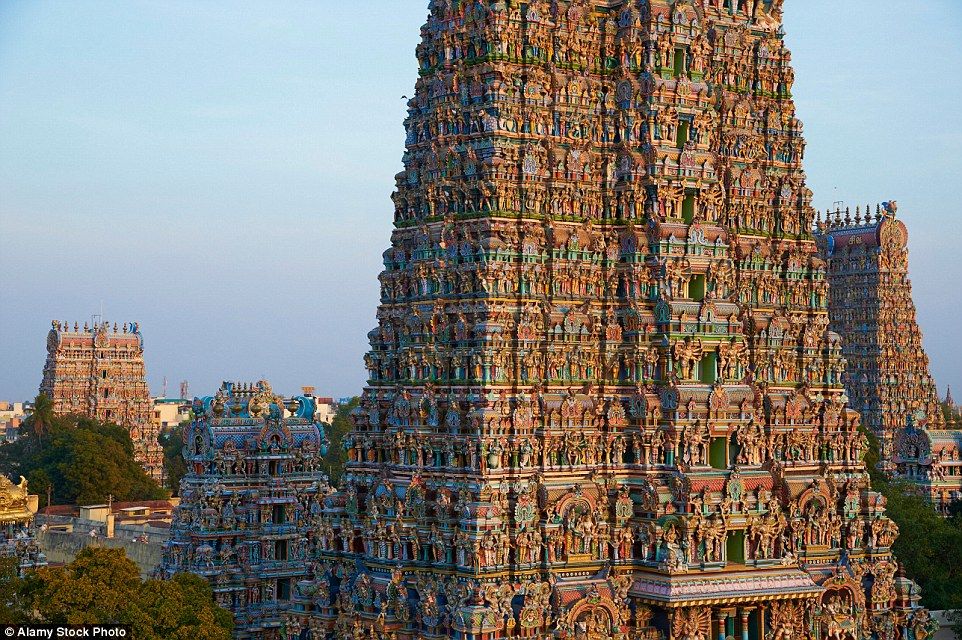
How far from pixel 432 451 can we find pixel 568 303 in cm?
536

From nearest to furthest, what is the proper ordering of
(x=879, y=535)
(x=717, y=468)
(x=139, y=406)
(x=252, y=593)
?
(x=717, y=468), (x=879, y=535), (x=252, y=593), (x=139, y=406)

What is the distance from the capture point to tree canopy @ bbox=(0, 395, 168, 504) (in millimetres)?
90875

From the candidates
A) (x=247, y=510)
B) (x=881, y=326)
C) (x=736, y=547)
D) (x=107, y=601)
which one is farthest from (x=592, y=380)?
(x=881, y=326)

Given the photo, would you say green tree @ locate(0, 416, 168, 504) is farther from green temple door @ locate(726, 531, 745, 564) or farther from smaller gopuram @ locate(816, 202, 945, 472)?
green temple door @ locate(726, 531, 745, 564)

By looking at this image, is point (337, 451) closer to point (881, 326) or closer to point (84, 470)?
point (84, 470)

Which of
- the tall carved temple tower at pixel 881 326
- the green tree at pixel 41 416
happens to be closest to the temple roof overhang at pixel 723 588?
the tall carved temple tower at pixel 881 326

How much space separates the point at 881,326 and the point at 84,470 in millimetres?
47402

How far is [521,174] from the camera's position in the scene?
40.8m

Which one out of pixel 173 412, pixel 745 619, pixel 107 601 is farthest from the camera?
pixel 173 412

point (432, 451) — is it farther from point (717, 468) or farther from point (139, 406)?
point (139, 406)

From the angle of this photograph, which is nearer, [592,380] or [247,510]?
[592,380]

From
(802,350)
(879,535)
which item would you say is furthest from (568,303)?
(879,535)

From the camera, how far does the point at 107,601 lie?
4019 cm

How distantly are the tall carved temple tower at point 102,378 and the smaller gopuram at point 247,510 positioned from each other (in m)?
55.5
